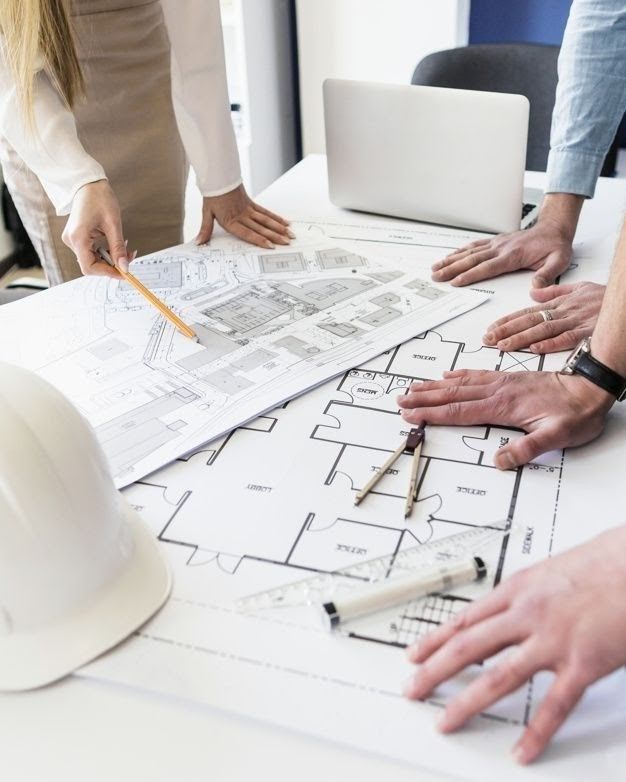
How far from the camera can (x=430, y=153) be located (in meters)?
1.35

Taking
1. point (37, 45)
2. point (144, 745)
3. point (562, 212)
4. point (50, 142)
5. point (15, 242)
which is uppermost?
point (37, 45)

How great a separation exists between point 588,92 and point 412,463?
2.63ft

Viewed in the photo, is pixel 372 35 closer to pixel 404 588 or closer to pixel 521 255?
pixel 521 255

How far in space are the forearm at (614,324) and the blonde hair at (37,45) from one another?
821 millimetres

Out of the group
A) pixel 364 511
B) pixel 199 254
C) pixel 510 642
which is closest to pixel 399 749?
pixel 510 642

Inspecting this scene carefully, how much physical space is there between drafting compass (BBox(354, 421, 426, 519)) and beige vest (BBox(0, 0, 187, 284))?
2.85ft

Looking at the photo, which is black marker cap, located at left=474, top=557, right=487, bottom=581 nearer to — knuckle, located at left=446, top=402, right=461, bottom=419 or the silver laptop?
knuckle, located at left=446, top=402, right=461, bottom=419

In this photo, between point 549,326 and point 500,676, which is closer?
point 500,676

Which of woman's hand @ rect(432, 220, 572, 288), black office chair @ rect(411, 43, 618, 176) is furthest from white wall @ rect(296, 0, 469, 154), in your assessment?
woman's hand @ rect(432, 220, 572, 288)

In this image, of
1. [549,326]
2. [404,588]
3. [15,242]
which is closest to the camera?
[404,588]

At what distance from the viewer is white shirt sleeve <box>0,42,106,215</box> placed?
1.21 m

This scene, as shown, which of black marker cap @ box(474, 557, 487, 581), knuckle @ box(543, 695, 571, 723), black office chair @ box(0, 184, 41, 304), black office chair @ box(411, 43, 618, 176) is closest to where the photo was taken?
knuckle @ box(543, 695, 571, 723)

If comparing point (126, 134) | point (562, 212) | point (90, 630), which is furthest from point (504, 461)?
point (126, 134)

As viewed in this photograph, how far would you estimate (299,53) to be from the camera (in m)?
2.98
